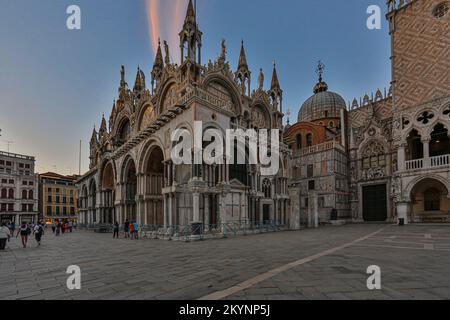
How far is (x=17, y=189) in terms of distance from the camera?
5622 centimetres

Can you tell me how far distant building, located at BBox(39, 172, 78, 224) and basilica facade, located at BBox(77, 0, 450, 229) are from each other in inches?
1359

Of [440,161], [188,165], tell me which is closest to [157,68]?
[188,165]

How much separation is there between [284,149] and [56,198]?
6633 centimetres

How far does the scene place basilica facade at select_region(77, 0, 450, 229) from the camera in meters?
19.8

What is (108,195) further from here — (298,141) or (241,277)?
(241,277)

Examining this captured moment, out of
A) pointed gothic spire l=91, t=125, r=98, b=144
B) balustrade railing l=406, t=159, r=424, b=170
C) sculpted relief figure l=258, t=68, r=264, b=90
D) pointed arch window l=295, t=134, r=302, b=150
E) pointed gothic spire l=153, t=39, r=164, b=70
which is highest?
pointed gothic spire l=153, t=39, r=164, b=70

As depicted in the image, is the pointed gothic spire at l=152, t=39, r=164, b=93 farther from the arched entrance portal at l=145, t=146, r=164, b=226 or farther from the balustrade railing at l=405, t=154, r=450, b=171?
the balustrade railing at l=405, t=154, r=450, b=171

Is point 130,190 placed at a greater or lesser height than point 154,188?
lesser

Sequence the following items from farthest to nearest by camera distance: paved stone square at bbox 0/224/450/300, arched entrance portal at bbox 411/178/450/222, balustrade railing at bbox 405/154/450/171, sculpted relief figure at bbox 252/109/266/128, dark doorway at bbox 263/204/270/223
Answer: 1. sculpted relief figure at bbox 252/109/266/128
2. dark doorway at bbox 263/204/270/223
3. arched entrance portal at bbox 411/178/450/222
4. balustrade railing at bbox 405/154/450/171
5. paved stone square at bbox 0/224/450/300

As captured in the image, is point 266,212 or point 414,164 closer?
point 414,164

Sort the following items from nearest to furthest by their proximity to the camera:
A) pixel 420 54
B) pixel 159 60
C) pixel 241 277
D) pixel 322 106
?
pixel 241 277 < pixel 420 54 < pixel 159 60 < pixel 322 106

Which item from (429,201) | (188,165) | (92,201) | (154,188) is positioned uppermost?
(188,165)

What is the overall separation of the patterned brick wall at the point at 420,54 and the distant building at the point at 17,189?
7144 centimetres

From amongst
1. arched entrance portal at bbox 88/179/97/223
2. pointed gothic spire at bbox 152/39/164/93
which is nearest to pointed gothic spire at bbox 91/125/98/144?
arched entrance portal at bbox 88/179/97/223
